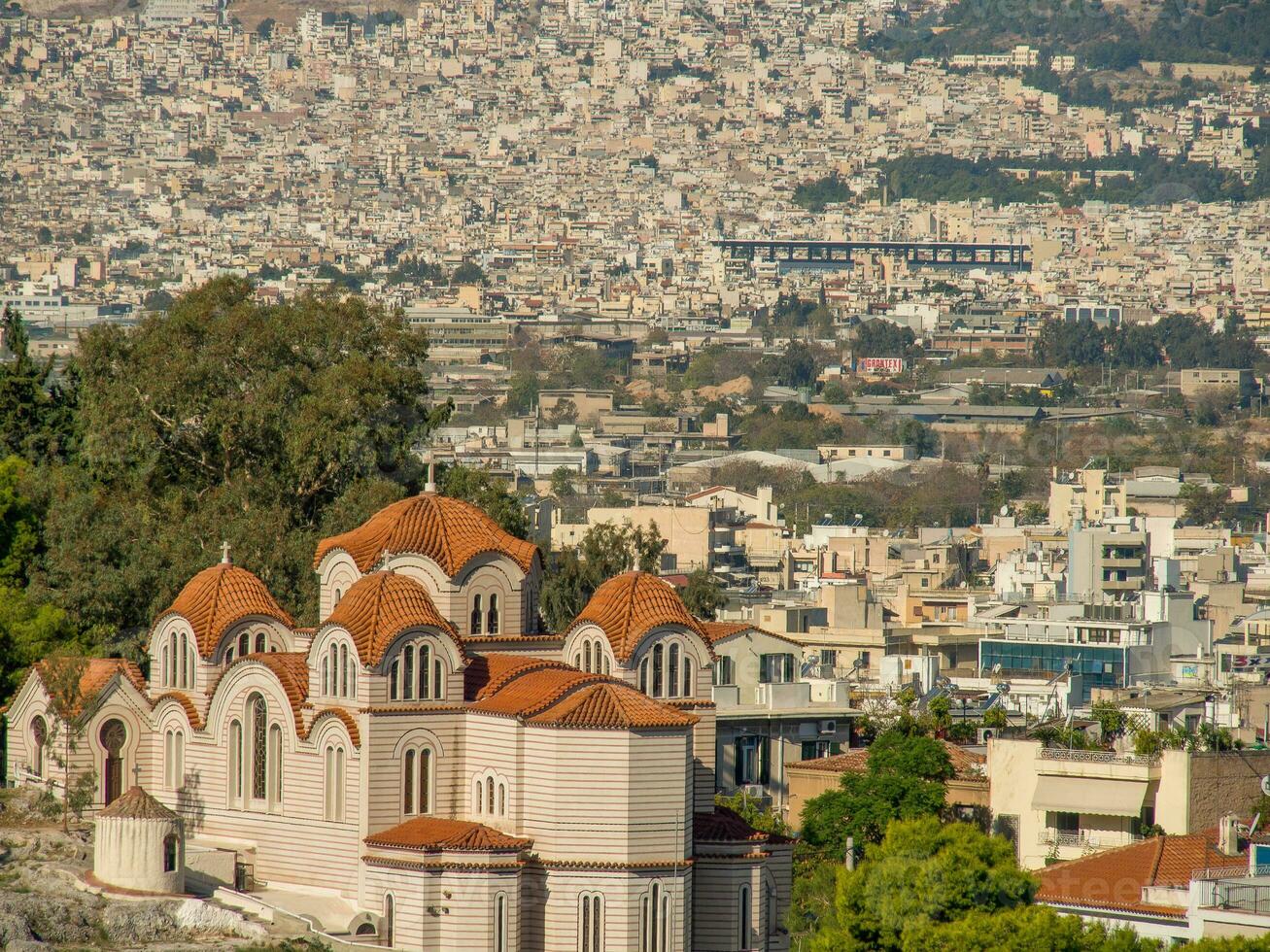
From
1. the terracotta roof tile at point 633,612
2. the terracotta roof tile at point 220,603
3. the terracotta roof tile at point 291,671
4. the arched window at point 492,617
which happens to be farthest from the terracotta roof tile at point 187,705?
the terracotta roof tile at point 633,612

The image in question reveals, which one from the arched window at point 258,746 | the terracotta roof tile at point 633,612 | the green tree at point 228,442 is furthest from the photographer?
the green tree at point 228,442

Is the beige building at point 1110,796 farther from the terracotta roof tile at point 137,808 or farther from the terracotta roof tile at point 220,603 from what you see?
the terracotta roof tile at point 137,808

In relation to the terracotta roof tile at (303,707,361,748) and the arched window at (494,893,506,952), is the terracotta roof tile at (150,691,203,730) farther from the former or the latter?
the arched window at (494,893,506,952)

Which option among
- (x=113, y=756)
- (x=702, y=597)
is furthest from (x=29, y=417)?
(x=113, y=756)

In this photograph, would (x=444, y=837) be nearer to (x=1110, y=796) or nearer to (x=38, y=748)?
(x=38, y=748)

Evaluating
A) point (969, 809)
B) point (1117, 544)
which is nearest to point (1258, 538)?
point (1117, 544)

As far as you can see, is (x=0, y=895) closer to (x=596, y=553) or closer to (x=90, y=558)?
(x=90, y=558)

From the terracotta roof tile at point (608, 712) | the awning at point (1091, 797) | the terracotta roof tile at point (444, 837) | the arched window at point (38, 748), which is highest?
the terracotta roof tile at point (608, 712)
